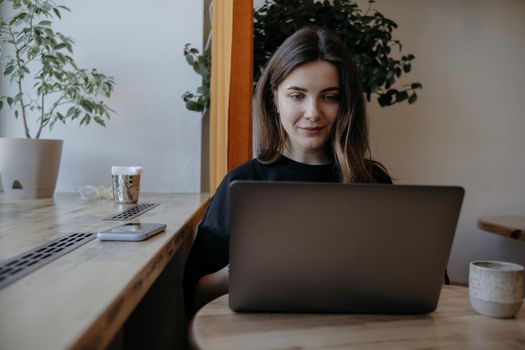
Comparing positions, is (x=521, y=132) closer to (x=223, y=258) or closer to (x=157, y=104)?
(x=157, y=104)

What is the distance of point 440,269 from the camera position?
0.60 meters

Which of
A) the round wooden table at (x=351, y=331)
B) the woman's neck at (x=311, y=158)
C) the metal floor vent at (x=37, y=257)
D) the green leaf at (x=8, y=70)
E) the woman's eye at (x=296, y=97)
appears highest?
the green leaf at (x=8, y=70)

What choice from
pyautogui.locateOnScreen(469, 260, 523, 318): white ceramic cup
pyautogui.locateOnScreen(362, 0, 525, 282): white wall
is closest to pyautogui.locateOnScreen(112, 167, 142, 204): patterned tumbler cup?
pyautogui.locateOnScreen(469, 260, 523, 318): white ceramic cup

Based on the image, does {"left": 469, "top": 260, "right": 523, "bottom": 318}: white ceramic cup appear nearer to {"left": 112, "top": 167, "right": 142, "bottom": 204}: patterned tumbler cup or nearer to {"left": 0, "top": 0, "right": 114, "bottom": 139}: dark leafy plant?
{"left": 112, "top": 167, "right": 142, "bottom": 204}: patterned tumbler cup

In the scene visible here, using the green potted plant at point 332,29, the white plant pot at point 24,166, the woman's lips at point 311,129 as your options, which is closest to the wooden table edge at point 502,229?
the green potted plant at point 332,29

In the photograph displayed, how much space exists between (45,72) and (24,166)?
1.10 feet

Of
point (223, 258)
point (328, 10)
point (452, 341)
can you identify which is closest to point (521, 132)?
point (328, 10)

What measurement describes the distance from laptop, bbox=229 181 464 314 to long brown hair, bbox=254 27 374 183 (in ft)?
1.88

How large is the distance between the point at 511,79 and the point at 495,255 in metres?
1.02

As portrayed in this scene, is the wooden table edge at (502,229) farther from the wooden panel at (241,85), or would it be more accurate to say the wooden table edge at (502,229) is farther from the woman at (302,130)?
the wooden panel at (241,85)

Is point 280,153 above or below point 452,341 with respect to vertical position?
above

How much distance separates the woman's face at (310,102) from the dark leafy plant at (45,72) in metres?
0.82

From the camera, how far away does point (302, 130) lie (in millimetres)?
1128

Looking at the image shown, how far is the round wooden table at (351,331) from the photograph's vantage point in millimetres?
510
